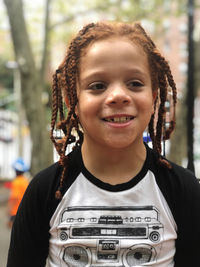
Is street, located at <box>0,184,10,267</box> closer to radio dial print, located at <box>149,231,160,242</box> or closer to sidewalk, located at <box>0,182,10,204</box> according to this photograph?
sidewalk, located at <box>0,182,10,204</box>

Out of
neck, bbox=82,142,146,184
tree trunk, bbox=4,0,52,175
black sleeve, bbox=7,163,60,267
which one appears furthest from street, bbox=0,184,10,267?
neck, bbox=82,142,146,184

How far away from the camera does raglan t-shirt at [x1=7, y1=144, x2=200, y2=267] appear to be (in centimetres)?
130

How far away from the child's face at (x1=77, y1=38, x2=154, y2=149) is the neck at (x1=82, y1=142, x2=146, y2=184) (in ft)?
0.24

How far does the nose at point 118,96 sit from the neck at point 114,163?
201 millimetres

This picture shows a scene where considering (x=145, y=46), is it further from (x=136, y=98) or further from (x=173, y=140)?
(x=173, y=140)

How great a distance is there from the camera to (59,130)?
62.7 inches

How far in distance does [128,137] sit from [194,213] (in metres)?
0.36

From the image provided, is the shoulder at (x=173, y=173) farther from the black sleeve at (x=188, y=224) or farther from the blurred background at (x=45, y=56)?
the blurred background at (x=45, y=56)

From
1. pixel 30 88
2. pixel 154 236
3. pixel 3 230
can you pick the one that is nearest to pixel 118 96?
pixel 154 236

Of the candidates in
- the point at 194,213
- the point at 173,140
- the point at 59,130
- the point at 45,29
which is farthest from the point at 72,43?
the point at 45,29

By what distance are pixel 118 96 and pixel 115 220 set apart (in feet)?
1.42

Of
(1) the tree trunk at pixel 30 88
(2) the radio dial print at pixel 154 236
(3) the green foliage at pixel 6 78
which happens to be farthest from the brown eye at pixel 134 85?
(3) the green foliage at pixel 6 78

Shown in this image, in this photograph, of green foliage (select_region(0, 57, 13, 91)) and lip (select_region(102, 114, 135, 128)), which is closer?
lip (select_region(102, 114, 135, 128))

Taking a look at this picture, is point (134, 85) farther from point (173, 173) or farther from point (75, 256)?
point (75, 256)
